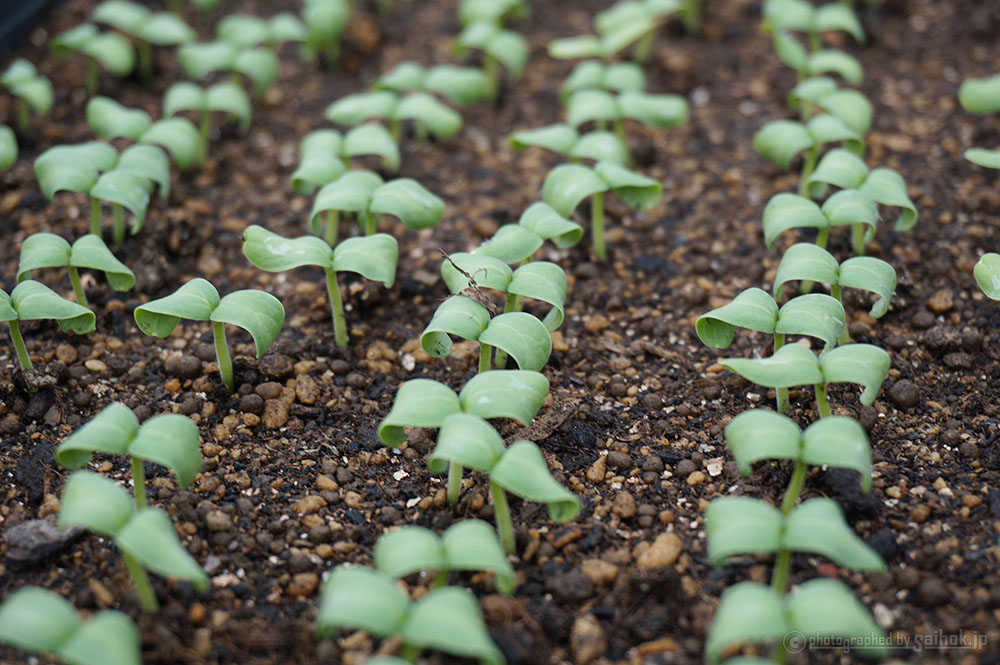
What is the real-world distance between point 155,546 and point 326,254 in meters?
1.01

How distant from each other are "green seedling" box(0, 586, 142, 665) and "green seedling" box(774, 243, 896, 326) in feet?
5.73

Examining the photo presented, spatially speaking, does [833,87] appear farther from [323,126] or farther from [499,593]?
[499,593]

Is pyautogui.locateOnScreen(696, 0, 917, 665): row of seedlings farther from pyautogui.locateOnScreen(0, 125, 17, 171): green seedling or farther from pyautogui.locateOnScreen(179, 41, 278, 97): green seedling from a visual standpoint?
pyautogui.locateOnScreen(0, 125, 17, 171): green seedling

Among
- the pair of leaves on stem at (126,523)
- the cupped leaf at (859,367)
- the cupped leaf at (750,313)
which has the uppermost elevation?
the pair of leaves on stem at (126,523)

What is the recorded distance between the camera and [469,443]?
1872 mm

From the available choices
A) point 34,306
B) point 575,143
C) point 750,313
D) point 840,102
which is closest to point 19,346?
point 34,306

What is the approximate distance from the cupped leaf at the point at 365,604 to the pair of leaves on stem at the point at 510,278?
912 millimetres

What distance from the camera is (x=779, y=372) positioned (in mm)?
2016

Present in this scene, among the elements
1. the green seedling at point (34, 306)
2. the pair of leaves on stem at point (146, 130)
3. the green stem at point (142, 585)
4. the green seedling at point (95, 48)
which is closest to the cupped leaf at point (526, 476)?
the green stem at point (142, 585)

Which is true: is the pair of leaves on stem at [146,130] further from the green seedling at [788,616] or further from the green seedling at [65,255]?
the green seedling at [788,616]

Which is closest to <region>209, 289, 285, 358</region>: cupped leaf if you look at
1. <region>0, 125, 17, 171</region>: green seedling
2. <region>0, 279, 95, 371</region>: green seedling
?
<region>0, 279, 95, 371</region>: green seedling

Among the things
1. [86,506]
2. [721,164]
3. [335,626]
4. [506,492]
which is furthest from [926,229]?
[86,506]

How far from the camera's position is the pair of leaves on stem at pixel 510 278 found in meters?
2.37

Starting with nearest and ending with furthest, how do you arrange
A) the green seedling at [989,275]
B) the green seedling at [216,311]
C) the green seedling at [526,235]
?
the green seedling at [216,311], the green seedling at [989,275], the green seedling at [526,235]
